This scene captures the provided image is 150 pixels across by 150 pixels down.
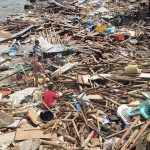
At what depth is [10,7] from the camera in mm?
22375

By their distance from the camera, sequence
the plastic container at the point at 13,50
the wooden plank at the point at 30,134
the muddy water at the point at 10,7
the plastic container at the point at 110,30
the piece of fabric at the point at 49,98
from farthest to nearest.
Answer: the muddy water at the point at 10,7, the plastic container at the point at 110,30, the plastic container at the point at 13,50, the piece of fabric at the point at 49,98, the wooden plank at the point at 30,134

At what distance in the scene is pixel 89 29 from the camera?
15859 millimetres

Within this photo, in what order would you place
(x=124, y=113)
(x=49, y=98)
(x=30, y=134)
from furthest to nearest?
1. (x=49, y=98)
2. (x=124, y=113)
3. (x=30, y=134)

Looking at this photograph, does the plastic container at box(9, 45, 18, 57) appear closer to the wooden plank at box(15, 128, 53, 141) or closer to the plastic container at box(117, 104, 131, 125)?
the wooden plank at box(15, 128, 53, 141)

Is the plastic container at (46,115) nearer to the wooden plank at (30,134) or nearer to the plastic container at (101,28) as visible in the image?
the wooden plank at (30,134)

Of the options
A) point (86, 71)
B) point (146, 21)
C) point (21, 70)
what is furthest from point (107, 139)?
point (146, 21)

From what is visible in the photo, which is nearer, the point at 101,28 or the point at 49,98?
the point at 49,98

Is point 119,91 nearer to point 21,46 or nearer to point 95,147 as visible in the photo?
point 95,147

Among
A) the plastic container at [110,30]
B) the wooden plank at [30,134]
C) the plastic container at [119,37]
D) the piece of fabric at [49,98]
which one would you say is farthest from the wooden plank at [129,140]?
the plastic container at [110,30]

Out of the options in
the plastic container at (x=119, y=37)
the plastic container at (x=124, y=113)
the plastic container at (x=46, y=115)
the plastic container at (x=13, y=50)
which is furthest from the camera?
the plastic container at (x=119, y=37)

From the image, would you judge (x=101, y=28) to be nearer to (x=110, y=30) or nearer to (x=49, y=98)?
(x=110, y=30)

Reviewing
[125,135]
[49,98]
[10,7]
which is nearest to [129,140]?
[125,135]

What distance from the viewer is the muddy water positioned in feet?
69.3

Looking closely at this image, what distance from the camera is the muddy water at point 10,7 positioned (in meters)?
21.1
